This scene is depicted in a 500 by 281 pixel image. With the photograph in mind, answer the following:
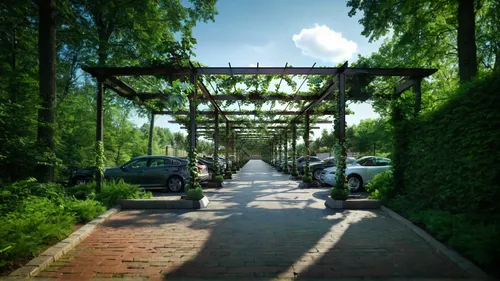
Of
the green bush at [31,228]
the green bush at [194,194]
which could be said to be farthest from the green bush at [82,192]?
the green bush at [194,194]

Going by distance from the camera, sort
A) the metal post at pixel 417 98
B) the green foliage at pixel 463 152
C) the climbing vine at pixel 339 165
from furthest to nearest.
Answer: the metal post at pixel 417 98, the climbing vine at pixel 339 165, the green foliage at pixel 463 152

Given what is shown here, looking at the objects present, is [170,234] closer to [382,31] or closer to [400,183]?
[400,183]

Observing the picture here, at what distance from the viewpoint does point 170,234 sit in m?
4.68

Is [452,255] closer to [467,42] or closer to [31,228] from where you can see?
[31,228]

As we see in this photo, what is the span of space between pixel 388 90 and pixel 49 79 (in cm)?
1037

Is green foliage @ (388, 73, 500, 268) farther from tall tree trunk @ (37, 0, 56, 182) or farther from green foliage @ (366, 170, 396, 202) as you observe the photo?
tall tree trunk @ (37, 0, 56, 182)

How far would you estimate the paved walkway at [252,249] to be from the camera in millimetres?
3201

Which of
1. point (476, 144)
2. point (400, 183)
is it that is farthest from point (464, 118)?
point (400, 183)

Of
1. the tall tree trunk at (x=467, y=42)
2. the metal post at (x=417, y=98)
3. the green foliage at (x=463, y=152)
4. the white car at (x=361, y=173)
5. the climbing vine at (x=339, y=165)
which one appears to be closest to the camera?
the green foliage at (x=463, y=152)

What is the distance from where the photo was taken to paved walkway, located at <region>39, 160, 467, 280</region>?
3201 millimetres

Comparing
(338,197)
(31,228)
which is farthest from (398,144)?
(31,228)

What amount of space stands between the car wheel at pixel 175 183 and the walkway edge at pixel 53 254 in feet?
16.0

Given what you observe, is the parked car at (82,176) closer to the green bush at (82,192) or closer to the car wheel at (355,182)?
the green bush at (82,192)

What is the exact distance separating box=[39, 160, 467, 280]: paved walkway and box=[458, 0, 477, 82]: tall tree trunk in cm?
534
